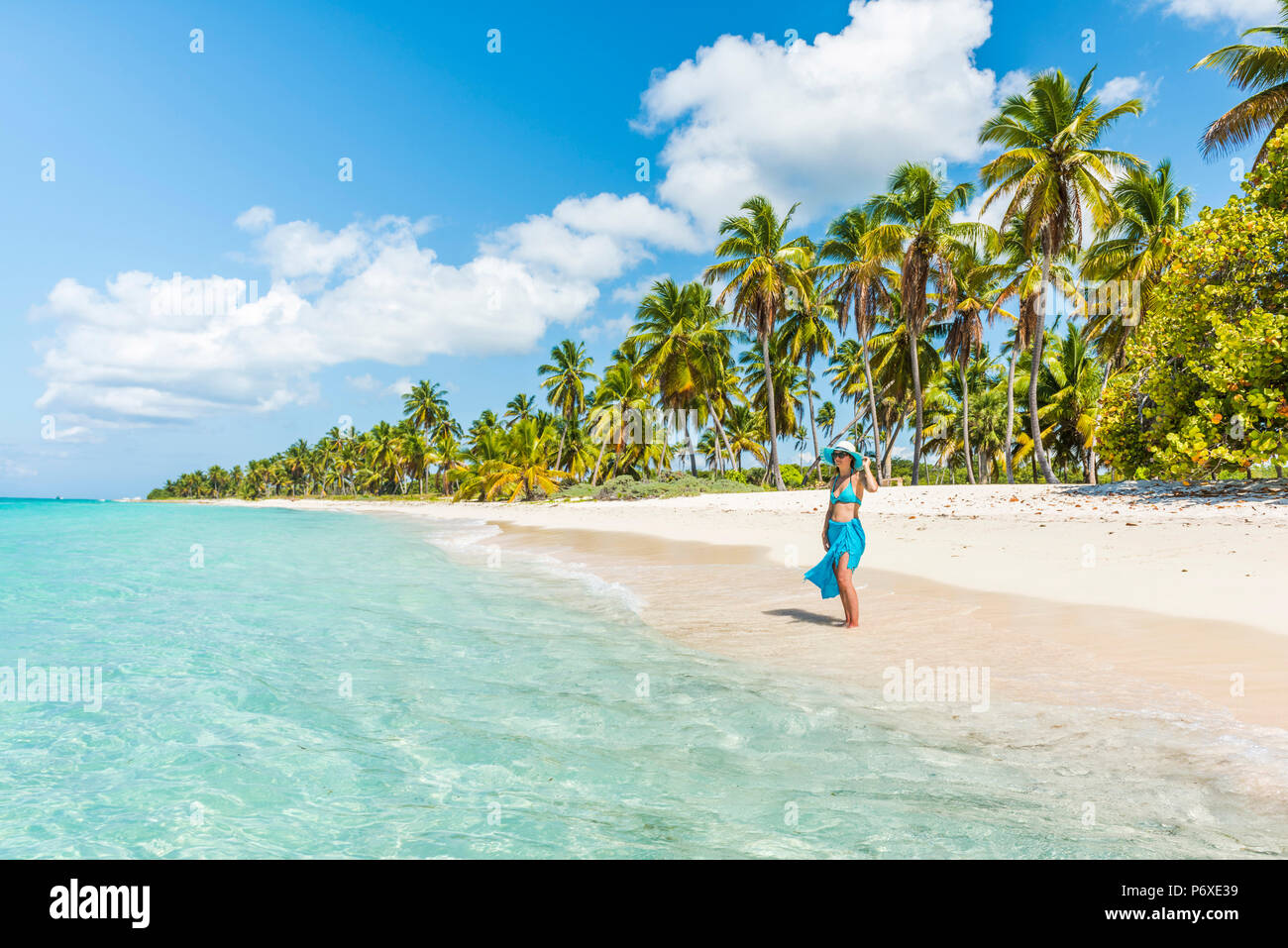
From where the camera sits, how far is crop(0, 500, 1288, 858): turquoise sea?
10.7ft

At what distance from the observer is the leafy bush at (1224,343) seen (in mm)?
14148

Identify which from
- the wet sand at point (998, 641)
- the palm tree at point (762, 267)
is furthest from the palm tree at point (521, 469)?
the wet sand at point (998, 641)

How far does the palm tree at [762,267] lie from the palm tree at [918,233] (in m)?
4.59

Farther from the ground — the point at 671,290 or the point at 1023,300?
the point at 671,290

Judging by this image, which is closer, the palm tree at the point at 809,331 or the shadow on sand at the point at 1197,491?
the shadow on sand at the point at 1197,491

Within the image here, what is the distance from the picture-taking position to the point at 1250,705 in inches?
177

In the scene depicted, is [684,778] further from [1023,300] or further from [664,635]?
[1023,300]

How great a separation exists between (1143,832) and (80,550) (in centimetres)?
2810

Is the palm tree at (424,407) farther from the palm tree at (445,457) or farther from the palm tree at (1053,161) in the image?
the palm tree at (1053,161)

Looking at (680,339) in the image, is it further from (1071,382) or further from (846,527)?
(846,527)

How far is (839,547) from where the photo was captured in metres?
7.42

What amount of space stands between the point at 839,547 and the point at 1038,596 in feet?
10.4

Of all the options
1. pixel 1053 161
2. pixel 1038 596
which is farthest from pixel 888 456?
pixel 1038 596
